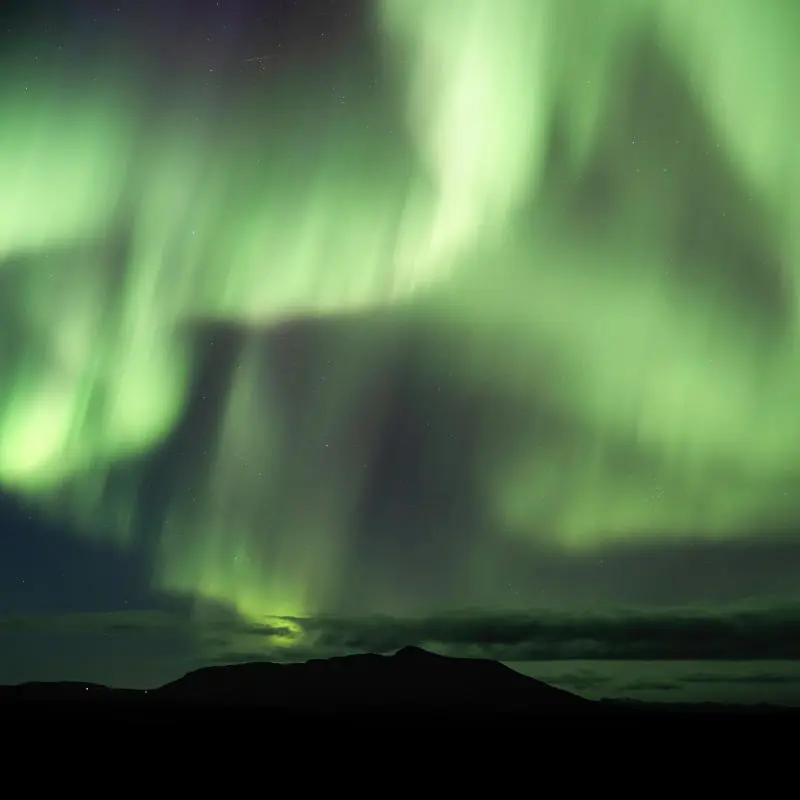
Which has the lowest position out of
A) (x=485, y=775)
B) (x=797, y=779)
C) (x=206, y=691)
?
(x=206, y=691)

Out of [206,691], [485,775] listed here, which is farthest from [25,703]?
[485,775]

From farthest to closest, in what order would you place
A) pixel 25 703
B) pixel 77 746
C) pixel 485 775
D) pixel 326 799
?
1. pixel 25 703
2. pixel 77 746
3. pixel 485 775
4. pixel 326 799

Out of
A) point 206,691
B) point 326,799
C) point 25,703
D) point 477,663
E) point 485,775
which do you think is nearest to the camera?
point 326,799

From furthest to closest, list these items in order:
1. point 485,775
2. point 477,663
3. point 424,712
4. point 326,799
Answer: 1. point 424,712
2. point 477,663
3. point 485,775
4. point 326,799

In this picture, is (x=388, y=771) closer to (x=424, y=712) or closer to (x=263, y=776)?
(x=263, y=776)

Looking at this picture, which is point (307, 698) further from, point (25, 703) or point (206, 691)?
point (25, 703)

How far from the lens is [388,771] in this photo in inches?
1764

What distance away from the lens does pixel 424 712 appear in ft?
400

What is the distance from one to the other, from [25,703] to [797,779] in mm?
93227

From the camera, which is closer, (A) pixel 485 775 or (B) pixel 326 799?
(B) pixel 326 799

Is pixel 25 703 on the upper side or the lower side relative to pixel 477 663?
lower

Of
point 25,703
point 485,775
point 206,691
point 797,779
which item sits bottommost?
point 25,703

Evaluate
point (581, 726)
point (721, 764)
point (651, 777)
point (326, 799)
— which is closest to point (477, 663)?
point (581, 726)

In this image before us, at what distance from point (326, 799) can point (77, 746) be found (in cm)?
2635
